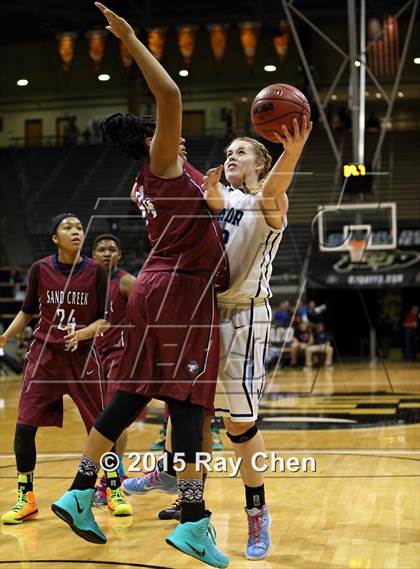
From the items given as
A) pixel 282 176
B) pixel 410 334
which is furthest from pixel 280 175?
pixel 410 334

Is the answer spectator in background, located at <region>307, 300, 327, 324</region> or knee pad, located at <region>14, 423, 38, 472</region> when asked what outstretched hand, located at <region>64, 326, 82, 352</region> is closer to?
knee pad, located at <region>14, 423, 38, 472</region>

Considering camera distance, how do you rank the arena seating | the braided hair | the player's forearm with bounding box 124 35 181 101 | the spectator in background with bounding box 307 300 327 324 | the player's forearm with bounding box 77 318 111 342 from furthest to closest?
the arena seating, the spectator in background with bounding box 307 300 327 324, the player's forearm with bounding box 77 318 111 342, the braided hair, the player's forearm with bounding box 124 35 181 101

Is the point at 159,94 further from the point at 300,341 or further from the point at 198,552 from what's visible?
the point at 300,341

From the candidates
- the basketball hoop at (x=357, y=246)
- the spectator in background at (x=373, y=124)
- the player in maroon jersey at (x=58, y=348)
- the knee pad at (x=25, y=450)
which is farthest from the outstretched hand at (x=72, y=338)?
the spectator in background at (x=373, y=124)

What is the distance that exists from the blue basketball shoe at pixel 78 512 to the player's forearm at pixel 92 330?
4.92ft

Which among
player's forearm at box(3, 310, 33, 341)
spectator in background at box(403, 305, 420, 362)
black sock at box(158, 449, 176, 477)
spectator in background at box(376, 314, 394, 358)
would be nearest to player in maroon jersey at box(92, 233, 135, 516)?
player's forearm at box(3, 310, 33, 341)

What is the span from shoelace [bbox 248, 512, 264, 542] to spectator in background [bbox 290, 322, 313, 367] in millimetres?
14475

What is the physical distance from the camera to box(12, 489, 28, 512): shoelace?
17.2ft

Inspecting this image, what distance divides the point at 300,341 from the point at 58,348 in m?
13.9

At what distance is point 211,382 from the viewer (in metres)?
3.78

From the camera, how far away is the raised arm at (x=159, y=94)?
350 cm

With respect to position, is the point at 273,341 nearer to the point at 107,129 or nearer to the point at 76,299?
the point at 76,299

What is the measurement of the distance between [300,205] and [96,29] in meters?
8.14

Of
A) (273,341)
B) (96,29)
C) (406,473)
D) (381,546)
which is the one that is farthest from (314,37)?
(381,546)
